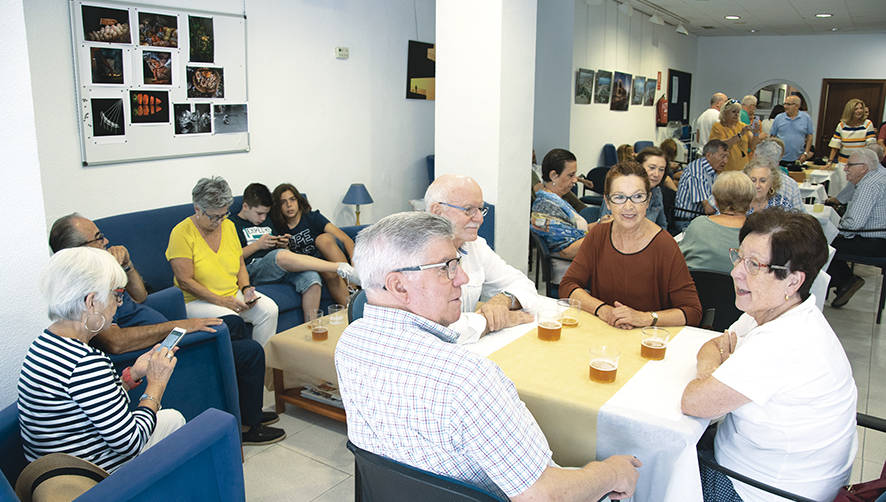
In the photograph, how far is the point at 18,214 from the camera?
2127 millimetres

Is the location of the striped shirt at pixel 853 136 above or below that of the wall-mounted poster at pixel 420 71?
below

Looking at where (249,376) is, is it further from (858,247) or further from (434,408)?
(858,247)

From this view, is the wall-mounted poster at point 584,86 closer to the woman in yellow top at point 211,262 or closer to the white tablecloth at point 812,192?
the white tablecloth at point 812,192

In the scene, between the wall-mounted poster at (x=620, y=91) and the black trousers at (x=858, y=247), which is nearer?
the black trousers at (x=858, y=247)

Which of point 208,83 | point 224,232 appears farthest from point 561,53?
point 224,232

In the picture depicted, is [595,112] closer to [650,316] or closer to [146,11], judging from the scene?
[146,11]

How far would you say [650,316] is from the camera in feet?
8.76

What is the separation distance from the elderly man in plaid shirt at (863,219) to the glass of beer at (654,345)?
4.09 m

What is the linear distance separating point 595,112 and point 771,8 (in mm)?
3406

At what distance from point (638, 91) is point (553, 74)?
10.5 ft

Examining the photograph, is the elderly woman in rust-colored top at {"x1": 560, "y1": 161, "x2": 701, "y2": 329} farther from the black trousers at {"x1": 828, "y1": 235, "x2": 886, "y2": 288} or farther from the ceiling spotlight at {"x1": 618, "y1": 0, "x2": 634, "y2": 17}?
the ceiling spotlight at {"x1": 618, "y1": 0, "x2": 634, "y2": 17}

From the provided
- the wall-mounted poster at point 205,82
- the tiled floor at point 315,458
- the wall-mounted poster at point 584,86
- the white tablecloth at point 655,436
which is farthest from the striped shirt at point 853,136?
the white tablecloth at point 655,436

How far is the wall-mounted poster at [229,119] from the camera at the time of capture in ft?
15.9

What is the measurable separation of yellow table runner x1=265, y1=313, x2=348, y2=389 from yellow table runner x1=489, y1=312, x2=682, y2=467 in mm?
1000
